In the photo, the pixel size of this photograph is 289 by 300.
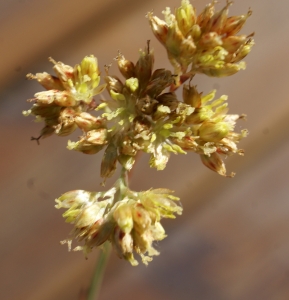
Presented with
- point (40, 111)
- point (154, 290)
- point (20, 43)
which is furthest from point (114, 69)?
point (154, 290)

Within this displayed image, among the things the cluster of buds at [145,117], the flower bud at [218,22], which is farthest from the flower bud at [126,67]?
the flower bud at [218,22]

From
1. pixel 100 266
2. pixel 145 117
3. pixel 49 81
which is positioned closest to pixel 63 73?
pixel 49 81

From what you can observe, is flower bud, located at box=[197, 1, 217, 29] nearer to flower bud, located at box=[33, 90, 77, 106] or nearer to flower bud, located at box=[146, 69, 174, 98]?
flower bud, located at box=[146, 69, 174, 98]

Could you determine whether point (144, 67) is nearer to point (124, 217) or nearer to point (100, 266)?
point (124, 217)

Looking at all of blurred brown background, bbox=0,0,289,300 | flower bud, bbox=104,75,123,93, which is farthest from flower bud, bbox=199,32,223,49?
blurred brown background, bbox=0,0,289,300

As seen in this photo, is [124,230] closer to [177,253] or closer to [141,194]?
[141,194]
